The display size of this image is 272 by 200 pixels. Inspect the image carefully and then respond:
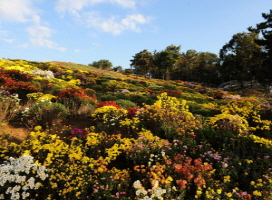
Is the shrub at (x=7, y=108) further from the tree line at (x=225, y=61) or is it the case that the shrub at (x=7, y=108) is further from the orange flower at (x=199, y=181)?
the tree line at (x=225, y=61)

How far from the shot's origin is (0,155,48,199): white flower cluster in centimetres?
392

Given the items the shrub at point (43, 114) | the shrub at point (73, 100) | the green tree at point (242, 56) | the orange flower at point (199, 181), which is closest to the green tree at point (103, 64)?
the green tree at point (242, 56)

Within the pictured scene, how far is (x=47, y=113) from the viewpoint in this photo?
759cm

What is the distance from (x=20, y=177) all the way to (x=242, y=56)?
3392 cm

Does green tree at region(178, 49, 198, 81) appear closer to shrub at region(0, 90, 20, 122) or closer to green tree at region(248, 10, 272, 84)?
green tree at region(248, 10, 272, 84)

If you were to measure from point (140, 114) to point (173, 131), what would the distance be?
5.45 ft

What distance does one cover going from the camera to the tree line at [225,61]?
26953 millimetres

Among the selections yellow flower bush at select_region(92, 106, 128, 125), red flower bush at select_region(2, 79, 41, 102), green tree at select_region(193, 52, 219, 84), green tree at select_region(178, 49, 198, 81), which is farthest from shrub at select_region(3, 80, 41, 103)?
green tree at select_region(178, 49, 198, 81)

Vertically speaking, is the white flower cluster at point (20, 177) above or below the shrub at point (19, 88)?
below

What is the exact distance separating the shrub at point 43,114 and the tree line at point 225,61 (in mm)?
26214

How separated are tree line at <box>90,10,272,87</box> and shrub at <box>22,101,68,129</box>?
2621 centimetres

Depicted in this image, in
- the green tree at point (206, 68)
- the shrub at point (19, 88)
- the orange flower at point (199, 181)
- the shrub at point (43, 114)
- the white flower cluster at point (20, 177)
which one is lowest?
the white flower cluster at point (20, 177)

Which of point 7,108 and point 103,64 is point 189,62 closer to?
point 103,64

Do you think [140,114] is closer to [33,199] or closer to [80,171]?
[80,171]
